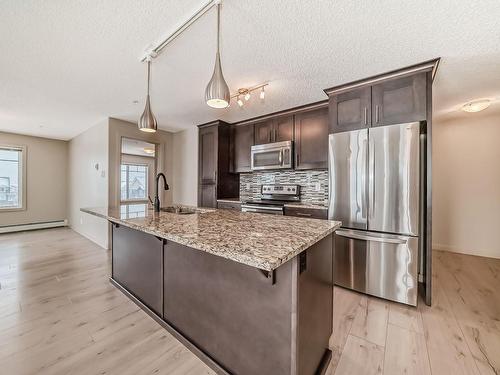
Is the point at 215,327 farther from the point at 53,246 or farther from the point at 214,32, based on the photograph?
the point at 53,246

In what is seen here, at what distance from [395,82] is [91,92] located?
3.55 metres

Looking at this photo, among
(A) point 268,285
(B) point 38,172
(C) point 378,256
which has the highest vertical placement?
(B) point 38,172

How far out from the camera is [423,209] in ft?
7.35

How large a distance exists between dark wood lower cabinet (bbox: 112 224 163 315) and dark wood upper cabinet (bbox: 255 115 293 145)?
248cm

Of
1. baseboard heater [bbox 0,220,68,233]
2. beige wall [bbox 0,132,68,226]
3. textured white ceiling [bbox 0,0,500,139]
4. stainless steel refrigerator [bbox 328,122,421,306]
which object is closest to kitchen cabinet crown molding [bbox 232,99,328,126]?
textured white ceiling [bbox 0,0,500,139]

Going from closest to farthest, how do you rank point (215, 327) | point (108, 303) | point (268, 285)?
point (268, 285), point (215, 327), point (108, 303)

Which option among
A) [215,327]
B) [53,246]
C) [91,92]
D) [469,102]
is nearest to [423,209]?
[469,102]

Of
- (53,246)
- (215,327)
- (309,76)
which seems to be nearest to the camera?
(215,327)

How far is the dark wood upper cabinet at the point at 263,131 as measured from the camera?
12.1 feet

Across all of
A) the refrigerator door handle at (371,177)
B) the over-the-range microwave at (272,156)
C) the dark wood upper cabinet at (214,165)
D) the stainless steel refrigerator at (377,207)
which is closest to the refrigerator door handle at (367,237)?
the stainless steel refrigerator at (377,207)

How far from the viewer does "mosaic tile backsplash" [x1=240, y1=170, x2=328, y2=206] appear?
11.3ft

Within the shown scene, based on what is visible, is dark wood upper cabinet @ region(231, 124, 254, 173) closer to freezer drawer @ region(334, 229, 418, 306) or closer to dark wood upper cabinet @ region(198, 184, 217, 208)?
dark wood upper cabinet @ region(198, 184, 217, 208)

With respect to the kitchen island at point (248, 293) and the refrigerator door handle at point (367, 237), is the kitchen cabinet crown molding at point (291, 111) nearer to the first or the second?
the refrigerator door handle at point (367, 237)

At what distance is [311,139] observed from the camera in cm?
325
